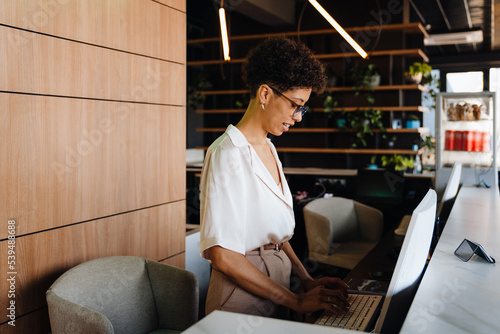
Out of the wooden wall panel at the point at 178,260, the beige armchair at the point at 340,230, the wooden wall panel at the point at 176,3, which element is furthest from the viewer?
the beige armchair at the point at 340,230

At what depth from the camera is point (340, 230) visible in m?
3.96

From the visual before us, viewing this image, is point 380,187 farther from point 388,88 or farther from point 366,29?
point 366,29

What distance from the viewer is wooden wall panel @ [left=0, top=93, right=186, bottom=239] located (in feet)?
6.68

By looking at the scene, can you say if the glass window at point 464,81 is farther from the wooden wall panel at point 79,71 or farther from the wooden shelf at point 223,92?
the wooden wall panel at point 79,71

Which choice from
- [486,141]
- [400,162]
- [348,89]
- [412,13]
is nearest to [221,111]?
[348,89]

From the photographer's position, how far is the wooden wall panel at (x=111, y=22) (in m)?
2.08

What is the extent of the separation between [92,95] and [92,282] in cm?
95

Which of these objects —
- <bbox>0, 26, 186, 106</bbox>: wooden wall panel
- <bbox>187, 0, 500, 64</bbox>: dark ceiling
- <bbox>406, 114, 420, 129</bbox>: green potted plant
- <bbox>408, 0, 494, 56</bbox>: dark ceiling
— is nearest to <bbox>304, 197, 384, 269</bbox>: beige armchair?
<bbox>0, 26, 186, 106</bbox>: wooden wall panel

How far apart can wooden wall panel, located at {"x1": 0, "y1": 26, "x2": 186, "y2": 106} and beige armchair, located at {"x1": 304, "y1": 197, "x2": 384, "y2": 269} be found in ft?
4.84

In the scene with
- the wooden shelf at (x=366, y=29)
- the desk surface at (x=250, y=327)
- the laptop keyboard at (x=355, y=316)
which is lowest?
the laptop keyboard at (x=355, y=316)

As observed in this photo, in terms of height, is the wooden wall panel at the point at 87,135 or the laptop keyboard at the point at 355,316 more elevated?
the wooden wall panel at the point at 87,135

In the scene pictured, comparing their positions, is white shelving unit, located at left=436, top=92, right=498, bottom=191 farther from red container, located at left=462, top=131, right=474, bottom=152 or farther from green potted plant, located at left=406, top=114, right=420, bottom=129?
green potted plant, located at left=406, top=114, right=420, bottom=129

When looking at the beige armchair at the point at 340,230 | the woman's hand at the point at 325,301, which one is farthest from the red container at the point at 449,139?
the woman's hand at the point at 325,301

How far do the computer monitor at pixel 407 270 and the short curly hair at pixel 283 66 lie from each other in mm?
618
